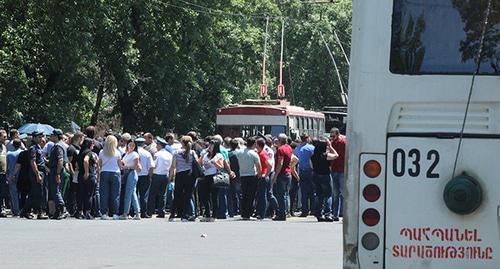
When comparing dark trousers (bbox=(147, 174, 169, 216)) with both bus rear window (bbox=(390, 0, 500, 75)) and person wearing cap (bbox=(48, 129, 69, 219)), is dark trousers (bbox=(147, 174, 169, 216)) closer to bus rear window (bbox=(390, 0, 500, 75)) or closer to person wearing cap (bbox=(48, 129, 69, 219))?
person wearing cap (bbox=(48, 129, 69, 219))

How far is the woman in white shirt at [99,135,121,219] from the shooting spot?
79.6 ft

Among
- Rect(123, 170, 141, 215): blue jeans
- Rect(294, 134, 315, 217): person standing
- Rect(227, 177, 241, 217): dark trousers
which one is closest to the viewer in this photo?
Rect(123, 170, 141, 215): blue jeans

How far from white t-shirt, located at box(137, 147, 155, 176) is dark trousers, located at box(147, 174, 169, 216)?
29cm

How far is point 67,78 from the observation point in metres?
43.0

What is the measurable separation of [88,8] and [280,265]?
25279mm

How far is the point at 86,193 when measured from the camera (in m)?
24.8

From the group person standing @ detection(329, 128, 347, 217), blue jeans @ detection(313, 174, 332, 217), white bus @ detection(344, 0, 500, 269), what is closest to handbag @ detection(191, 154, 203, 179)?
blue jeans @ detection(313, 174, 332, 217)

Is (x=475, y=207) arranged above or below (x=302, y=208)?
above

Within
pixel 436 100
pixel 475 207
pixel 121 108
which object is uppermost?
pixel 436 100

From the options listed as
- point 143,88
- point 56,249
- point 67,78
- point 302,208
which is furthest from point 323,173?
point 143,88

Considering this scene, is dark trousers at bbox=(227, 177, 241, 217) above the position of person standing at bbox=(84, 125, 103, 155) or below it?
below

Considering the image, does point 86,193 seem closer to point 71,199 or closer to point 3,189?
point 71,199

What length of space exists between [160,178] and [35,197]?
2.87 metres

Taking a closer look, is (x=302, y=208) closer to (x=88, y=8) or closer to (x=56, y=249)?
(x=56, y=249)
